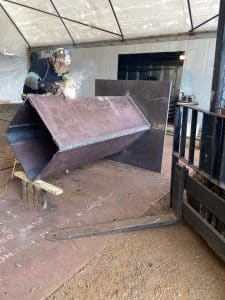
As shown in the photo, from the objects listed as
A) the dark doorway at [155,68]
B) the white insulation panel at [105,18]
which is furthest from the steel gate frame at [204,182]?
the dark doorway at [155,68]

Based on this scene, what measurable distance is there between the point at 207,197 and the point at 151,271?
63 cm

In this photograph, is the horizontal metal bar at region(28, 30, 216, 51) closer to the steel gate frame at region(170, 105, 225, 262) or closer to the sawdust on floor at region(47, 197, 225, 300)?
the steel gate frame at region(170, 105, 225, 262)

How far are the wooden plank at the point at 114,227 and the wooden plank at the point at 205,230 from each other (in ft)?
0.53

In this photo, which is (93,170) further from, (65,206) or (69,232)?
(69,232)

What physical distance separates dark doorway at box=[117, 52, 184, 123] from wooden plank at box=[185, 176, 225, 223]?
4.83 meters

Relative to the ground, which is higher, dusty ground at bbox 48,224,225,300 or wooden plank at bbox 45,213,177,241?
wooden plank at bbox 45,213,177,241

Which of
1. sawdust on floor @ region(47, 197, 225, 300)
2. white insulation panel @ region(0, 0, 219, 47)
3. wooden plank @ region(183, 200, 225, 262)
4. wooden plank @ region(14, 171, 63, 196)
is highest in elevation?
white insulation panel @ region(0, 0, 219, 47)

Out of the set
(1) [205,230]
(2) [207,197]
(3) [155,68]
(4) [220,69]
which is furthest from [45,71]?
(3) [155,68]

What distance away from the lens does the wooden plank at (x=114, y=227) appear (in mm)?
1992

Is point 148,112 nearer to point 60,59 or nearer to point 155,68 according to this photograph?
point 60,59

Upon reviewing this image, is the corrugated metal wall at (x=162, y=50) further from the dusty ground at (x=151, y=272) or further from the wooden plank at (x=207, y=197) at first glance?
the dusty ground at (x=151, y=272)

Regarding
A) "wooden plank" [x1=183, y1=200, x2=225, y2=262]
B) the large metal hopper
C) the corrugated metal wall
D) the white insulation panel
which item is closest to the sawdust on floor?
"wooden plank" [x1=183, y1=200, x2=225, y2=262]

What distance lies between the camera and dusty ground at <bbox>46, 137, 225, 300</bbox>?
4.88 feet

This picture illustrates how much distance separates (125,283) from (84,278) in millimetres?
247
